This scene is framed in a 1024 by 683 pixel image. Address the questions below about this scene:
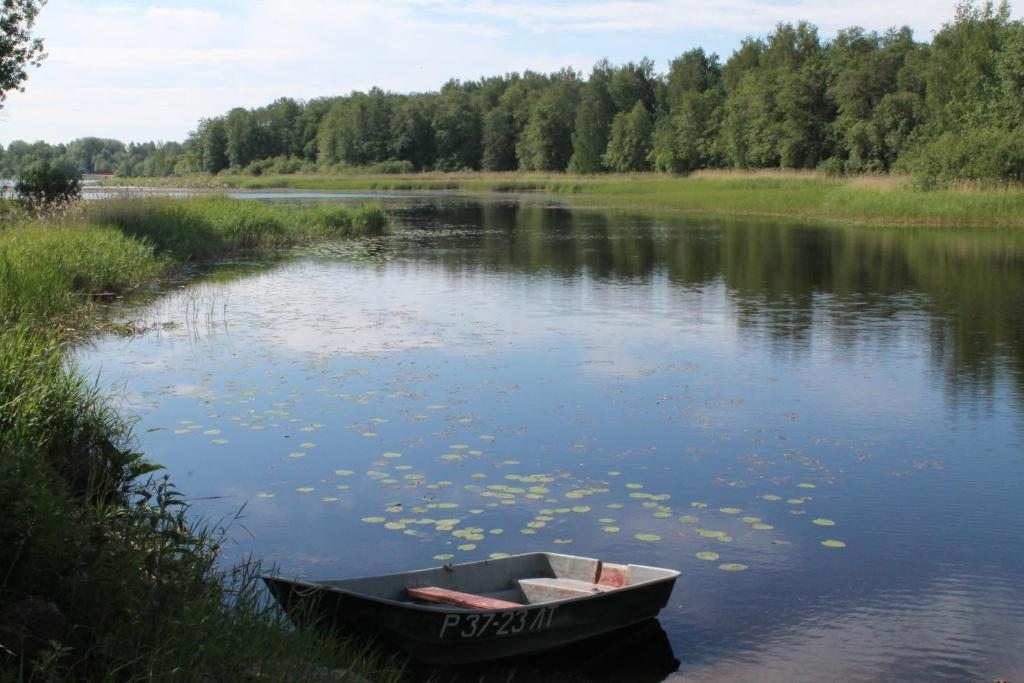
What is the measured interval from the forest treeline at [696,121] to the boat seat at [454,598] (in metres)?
26.4


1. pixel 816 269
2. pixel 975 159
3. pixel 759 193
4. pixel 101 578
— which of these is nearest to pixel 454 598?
pixel 101 578

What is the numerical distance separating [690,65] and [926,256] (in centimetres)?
7668

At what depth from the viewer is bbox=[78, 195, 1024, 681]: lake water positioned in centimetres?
761

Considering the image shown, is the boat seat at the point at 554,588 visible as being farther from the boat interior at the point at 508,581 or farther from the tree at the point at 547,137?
the tree at the point at 547,137

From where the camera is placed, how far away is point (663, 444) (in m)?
11.4

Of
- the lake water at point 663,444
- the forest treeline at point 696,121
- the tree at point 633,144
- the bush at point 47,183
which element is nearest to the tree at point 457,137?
the forest treeline at point 696,121

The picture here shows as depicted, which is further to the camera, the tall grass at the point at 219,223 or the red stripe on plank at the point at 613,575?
the tall grass at the point at 219,223

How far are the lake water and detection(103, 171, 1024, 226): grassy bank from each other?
19203 millimetres

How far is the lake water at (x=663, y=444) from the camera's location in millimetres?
7613

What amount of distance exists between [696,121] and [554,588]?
8228 centimetres

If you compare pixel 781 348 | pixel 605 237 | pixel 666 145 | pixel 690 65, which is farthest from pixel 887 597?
pixel 690 65

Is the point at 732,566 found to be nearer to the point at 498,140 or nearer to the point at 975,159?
the point at 975,159

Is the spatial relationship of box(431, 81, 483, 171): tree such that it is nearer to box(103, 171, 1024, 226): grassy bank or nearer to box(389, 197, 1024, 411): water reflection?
box(103, 171, 1024, 226): grassy bank

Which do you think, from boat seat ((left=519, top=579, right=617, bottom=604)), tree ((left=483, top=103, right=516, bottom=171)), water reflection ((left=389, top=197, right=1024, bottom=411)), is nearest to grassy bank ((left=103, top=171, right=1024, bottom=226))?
water reflection ((left=389, top=197, right=1024, bottom=411))
